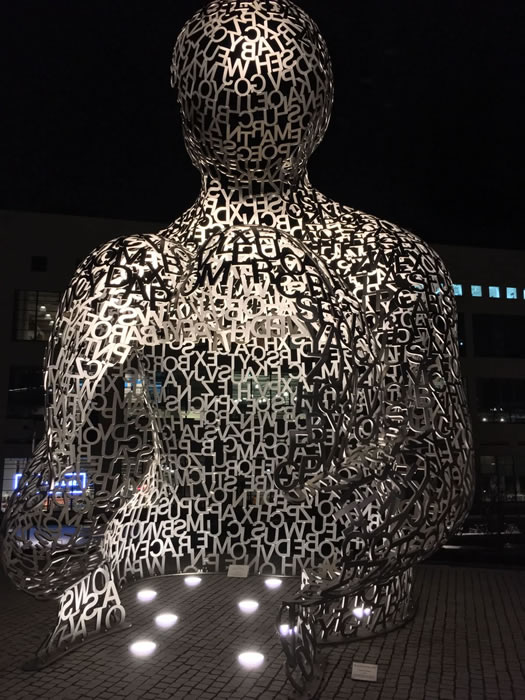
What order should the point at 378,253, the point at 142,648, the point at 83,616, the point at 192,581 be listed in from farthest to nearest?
the point at 192,581 → the point at 378,253 → the point at 83,616 → the point at 142,648

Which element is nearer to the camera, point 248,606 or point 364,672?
point 364,672

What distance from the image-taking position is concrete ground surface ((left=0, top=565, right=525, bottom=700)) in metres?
3.63

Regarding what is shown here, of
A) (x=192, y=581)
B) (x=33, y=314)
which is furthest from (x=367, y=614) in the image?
(x=33, y=314)

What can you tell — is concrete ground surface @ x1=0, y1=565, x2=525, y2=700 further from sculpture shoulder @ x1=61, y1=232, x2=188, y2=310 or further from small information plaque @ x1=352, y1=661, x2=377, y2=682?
sculpture shoulder @ x1=61, y1=232, x2=188, y2=310

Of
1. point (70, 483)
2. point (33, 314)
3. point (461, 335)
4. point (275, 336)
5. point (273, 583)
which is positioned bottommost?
point (273, 583)

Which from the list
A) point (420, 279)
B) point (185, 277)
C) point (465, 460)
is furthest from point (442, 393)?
point (185, 277)

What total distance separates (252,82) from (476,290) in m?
12.2

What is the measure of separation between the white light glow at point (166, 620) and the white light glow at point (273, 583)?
1.43 metres

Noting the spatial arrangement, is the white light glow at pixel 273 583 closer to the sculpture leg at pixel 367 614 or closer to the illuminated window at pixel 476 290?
the sculpture leg at pixel 367 614

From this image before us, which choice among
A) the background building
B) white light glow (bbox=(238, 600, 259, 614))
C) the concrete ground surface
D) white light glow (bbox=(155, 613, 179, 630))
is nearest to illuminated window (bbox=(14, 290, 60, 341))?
the background building

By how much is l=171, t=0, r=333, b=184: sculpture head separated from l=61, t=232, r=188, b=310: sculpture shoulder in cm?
93

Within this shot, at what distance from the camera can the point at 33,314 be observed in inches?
529

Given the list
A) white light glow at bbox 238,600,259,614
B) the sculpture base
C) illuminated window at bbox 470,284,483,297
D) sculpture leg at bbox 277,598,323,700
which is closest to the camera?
sculpture leg at bbox 277,598,323,700

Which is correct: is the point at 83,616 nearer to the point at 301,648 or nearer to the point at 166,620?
the point at 166,620
